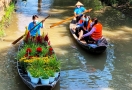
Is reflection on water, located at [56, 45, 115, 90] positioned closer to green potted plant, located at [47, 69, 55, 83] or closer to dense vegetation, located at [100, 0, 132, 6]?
green potted plant, located at [47, 69, 55, 83]

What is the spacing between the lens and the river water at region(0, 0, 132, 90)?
873 cm

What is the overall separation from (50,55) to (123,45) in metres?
4.86

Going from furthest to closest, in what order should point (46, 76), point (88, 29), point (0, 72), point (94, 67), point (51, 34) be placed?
1. point (51, 34)
2. point (88, 29)
3. point (94, 67)
4. point (0, 72)
5. point (46, 76)

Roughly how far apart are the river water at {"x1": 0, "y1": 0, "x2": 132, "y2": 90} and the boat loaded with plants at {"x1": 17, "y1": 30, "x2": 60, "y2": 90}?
0.78 metres

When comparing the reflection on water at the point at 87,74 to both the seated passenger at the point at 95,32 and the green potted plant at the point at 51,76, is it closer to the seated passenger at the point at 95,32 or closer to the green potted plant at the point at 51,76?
the seated passenger at the point at 95,32

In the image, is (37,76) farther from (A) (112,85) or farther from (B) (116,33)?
(B) (116,33)

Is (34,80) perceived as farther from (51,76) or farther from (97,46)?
(97,46)

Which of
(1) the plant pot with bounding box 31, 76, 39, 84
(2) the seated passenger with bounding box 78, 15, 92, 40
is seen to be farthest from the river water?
(1) the plant pot with bounding box 31, 76, 39, 84

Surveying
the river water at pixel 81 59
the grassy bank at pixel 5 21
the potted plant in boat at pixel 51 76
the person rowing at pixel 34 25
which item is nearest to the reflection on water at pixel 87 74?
the river water at pixel 81 59

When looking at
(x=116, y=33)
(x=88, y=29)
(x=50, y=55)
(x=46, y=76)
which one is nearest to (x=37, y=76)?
(x=46, y=76)

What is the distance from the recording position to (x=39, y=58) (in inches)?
311

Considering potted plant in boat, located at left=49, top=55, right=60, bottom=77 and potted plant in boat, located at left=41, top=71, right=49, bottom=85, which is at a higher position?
potted plant in boat, located at left=49, top=55, right=60, bottom=77

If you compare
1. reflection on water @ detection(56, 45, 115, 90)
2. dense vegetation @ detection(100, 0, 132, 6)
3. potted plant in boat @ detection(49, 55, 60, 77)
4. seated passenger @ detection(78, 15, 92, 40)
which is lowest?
reflection on water @ detection(56, 45, 115, 90)

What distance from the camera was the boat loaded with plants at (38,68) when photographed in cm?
729
